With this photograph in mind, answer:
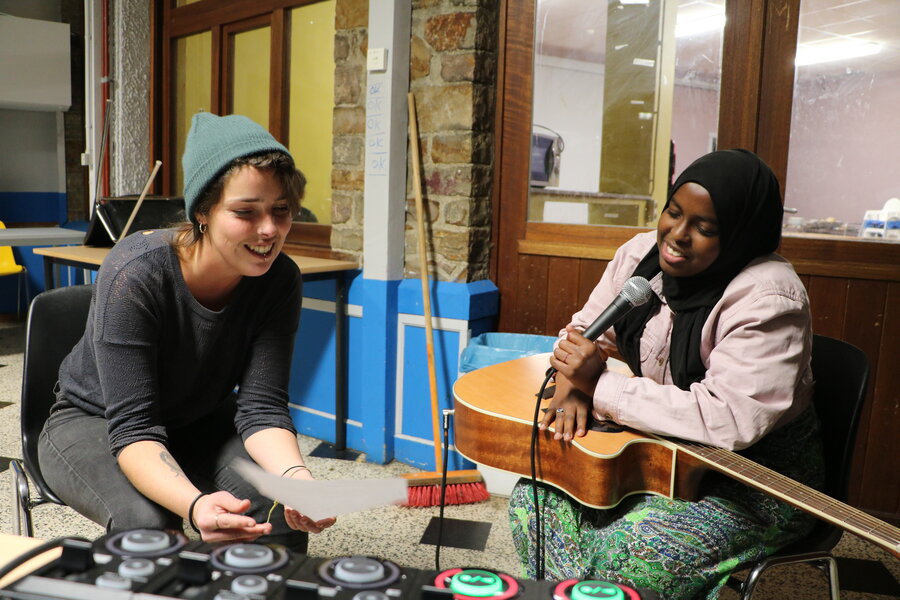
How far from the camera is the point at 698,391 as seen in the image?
1.36 metres

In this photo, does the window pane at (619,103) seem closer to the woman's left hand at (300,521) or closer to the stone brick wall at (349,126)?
the stone brick wall at (349,126)

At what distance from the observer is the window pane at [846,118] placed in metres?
2.23

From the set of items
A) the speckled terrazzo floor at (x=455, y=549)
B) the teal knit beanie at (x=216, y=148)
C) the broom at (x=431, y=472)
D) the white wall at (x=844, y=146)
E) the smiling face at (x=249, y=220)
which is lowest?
the speckled terrazzo floor at (x=455, y=549)

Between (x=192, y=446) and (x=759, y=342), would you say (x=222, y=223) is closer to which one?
(x=192, y=446)

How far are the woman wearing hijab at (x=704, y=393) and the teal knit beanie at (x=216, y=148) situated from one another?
2.36 ft

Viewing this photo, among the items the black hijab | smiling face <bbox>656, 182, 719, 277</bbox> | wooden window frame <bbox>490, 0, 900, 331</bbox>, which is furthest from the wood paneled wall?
smiling face <bbox>656, 182, 719, 277</bbox>

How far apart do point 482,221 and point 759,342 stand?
5.39ft

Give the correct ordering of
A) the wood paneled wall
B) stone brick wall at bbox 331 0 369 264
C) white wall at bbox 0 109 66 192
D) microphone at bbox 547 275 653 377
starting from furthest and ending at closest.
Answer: white wall at bbox 0 109 66 192 < stone brick wall at bbox 331 0 369 264 < the wood paneled wall < microphone at bbox 547 275 653 377

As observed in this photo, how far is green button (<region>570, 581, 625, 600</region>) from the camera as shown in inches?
25.2

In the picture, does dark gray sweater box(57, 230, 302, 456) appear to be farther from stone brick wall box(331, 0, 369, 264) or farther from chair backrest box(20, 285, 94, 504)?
stone brick wall box(331, 0, 369, 264)

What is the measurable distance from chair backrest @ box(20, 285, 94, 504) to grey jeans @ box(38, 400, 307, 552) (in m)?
0.08

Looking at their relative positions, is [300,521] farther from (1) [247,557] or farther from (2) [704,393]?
(2) [704,393]

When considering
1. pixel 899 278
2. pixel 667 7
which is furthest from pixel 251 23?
pixel 899 278

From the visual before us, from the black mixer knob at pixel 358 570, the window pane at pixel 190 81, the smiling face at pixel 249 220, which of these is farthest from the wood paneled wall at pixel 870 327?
the window pane at pixel 190 81
